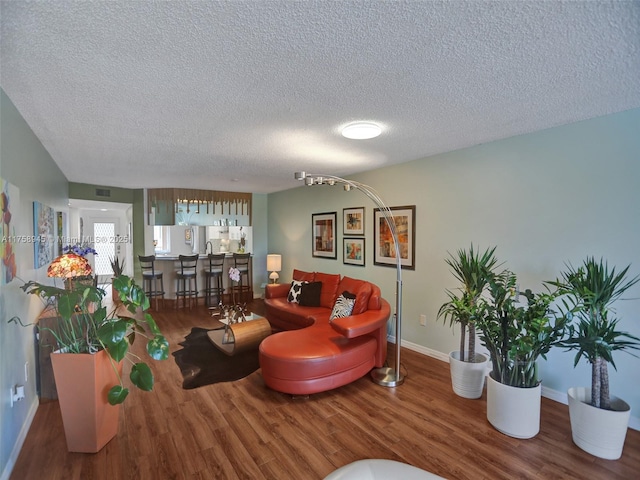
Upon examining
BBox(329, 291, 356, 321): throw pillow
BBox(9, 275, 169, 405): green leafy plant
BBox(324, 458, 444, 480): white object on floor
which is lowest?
BBox(324, 458, 444, 480): white object on floor

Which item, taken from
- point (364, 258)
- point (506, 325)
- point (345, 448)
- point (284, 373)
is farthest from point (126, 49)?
point (364, 258)

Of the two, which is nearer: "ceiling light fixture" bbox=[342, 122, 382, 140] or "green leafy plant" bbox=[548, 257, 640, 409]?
"green leafy plant" bbox=[548, 257, 640, 409]

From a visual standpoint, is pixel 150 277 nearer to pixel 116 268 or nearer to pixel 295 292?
pixel 116 268

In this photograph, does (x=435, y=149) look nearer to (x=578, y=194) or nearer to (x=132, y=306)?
(x=578, y=194)

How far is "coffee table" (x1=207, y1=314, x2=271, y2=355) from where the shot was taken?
12.2ft

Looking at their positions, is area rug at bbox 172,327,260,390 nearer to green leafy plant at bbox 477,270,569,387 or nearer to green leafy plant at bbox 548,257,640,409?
green leafy plant at bbox 477,270,569,387

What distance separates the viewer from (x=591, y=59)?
1.69 m

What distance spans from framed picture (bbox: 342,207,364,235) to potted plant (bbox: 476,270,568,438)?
2.49 meters

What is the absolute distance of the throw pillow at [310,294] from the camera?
180 inches

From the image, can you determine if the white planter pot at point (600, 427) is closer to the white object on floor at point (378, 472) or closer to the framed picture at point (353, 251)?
the white object on floor at point (378, 472)

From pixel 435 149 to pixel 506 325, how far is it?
2052 millimetres

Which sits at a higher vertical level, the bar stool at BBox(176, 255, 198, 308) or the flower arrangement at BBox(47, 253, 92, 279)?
the flower arrangement at BBox(47, 253, 92, 279)

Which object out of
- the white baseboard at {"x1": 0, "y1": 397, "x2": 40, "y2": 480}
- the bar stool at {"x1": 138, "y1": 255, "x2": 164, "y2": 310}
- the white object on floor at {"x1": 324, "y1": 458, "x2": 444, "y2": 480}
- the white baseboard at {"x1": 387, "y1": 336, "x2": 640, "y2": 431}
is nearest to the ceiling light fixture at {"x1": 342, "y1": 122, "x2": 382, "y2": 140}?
the white object on floor at {"x1": 324, "y1": 458, "x2": 444, "y2": 480}

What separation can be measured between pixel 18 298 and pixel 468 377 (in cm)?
376
